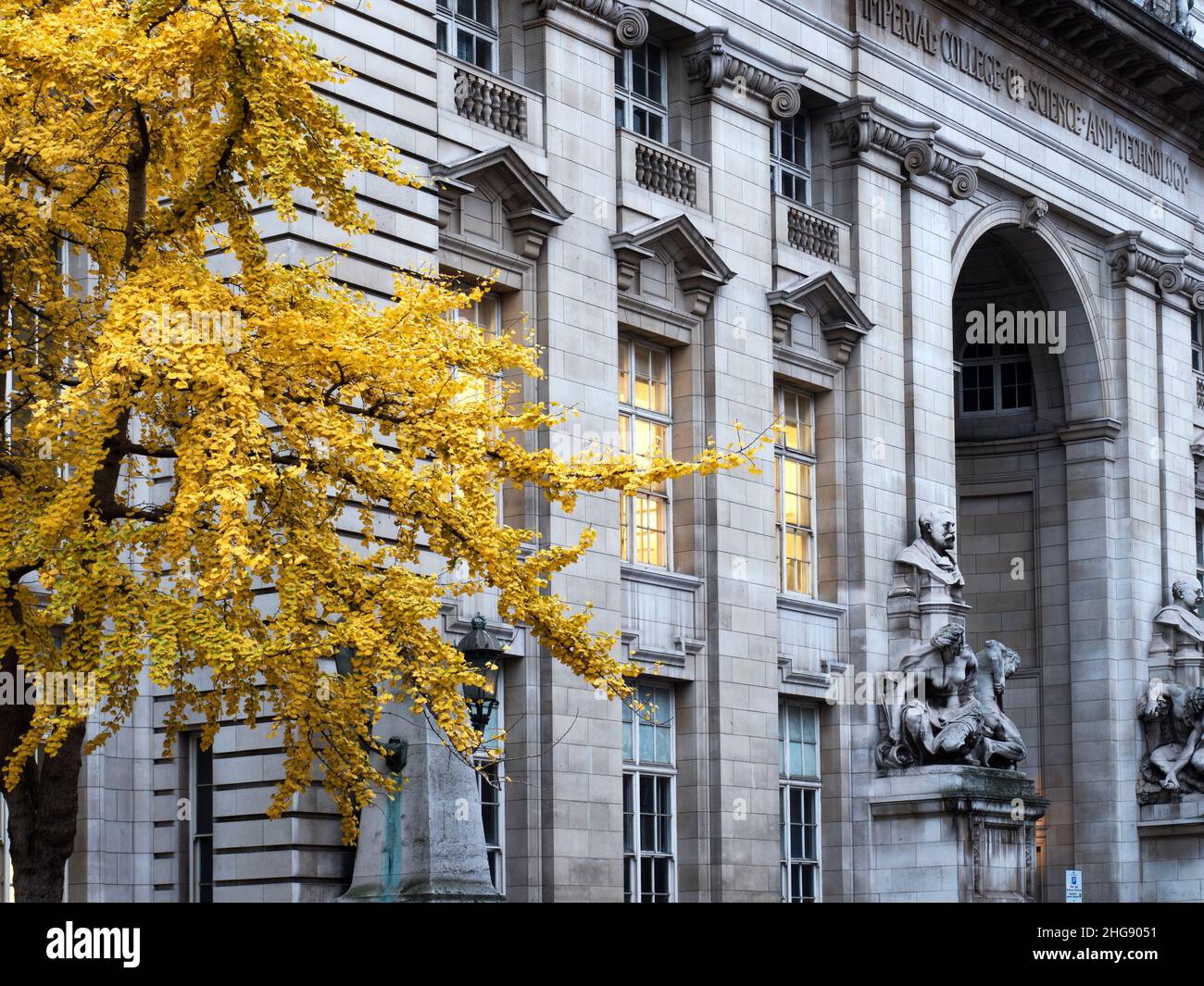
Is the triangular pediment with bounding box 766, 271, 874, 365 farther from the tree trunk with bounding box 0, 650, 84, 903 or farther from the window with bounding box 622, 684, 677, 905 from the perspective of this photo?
the tree trunk with bounding box 0, 650, 84, 903

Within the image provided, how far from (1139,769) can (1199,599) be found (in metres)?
4.46

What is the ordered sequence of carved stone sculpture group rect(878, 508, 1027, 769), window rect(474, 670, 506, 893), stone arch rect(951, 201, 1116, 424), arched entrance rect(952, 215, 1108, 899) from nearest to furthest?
1. window rect(474, 670, 506, 893)
2. carved stone sculpture group rect(878, 508, 1027, 769)
3. stone arch rect(951, 201, 1116, 424)
4. arched entrance rect(952, 215, 1108, 899)

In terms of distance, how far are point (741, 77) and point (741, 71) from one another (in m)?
0.10

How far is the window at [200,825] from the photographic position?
2489cm

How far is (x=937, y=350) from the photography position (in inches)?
1465

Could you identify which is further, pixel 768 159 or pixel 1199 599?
pixel 1199 599

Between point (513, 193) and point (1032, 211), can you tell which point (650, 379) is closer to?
point (513, 193)

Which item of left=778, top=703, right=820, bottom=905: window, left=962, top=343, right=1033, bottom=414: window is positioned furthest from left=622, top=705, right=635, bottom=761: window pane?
left=962, top=343, right=1033, bottom=414: window

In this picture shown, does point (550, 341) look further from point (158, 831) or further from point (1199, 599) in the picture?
point (1199, 599)

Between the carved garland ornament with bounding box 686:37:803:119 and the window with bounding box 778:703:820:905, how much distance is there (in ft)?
31.7

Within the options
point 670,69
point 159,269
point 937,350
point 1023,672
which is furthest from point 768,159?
point 159,269

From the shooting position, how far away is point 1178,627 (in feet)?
138

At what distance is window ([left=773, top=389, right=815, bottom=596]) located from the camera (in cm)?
3409
